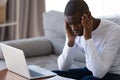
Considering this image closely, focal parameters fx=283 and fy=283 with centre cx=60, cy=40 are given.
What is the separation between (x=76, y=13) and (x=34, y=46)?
1.18m

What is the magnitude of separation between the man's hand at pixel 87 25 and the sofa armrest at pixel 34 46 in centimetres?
115

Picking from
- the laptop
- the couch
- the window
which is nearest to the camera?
the laptop

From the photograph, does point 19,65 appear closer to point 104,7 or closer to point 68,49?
point 68,49

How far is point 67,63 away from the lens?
1.95m

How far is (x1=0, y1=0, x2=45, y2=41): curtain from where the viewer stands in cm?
387

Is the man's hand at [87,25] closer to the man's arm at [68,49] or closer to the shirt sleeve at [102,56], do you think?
the shirt sleeve at [102,56]

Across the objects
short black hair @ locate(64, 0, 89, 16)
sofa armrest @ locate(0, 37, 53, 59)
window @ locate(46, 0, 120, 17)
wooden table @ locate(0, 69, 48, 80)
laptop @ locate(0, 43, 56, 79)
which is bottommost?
sofa armrest @ locate(0, 37, 53, 59)

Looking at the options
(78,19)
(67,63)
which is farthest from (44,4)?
(78,19)

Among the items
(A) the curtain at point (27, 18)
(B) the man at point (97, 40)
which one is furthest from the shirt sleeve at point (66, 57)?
(A) the curtain at point (27, 18)

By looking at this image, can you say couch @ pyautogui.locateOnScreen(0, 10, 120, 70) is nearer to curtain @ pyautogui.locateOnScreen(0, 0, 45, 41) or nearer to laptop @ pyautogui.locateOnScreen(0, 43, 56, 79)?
laptop @ pyautogui.locateOnScreen(0, 43, 56, 79)

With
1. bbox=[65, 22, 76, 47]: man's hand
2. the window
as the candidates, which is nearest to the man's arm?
bbox=[65, 22, 76, 47]: man's hand

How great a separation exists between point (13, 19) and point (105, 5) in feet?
4.43

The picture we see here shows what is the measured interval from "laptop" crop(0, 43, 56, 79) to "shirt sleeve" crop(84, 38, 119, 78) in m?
Result: 0.25

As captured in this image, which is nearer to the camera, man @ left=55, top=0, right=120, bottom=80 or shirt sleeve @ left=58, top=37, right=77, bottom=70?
man @ left=55, top=0, right=120, bottom=80
